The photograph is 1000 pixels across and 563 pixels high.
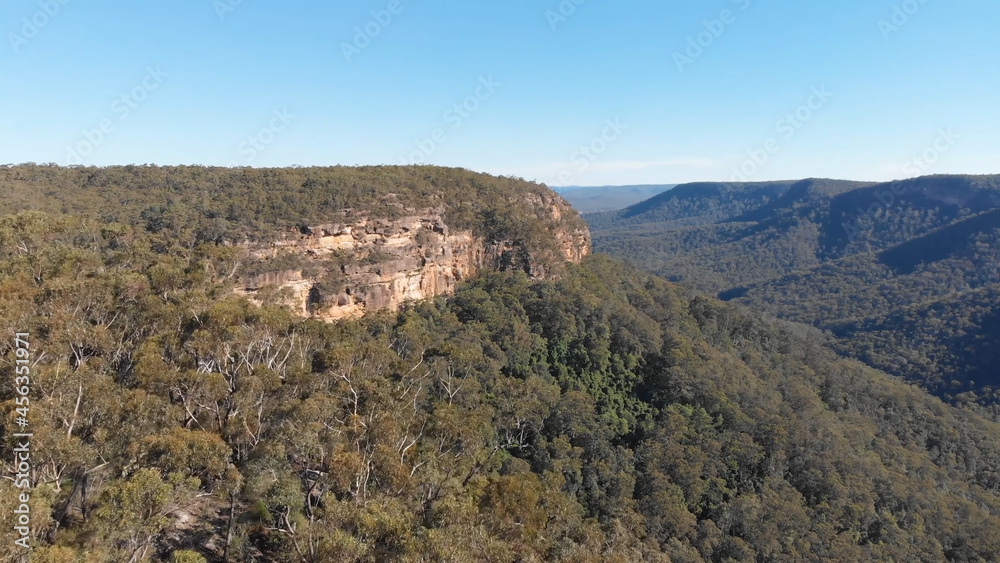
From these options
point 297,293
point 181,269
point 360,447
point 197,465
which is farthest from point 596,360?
point 197,465

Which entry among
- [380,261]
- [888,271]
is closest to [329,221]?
[380,261]

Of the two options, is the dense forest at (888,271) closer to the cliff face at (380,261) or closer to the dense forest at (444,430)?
the dense forest at (444,430)

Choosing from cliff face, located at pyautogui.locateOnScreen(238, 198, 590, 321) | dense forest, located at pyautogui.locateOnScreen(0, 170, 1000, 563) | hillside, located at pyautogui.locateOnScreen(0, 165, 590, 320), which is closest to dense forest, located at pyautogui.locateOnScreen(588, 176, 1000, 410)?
dense forest, located at pyautogui.locateOnScreen(0, 170, 1000, 563)

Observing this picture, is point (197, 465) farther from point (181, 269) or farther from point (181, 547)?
point (181, 269)

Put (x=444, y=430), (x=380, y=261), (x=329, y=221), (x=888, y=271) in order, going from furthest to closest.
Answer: (x=888, y=271), (x=380, y=261), (x=329, y=221), (x=444, y=430)

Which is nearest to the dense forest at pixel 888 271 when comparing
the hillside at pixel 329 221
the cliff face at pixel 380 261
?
the hillside at pixel 329 221

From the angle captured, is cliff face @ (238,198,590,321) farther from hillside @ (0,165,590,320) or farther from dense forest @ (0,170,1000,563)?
dense forest @ (0,170,1000,563)

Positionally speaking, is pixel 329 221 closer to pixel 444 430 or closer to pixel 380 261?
pixel 380 261
